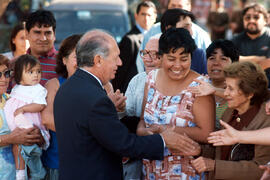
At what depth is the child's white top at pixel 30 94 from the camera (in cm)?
400

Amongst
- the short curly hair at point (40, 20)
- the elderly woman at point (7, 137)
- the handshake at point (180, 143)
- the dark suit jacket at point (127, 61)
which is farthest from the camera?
the dark suit jacket at point (127, 61)

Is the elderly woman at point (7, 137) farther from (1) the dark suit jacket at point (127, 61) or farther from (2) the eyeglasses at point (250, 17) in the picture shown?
(2) the eyeglasses at point (250, 17)

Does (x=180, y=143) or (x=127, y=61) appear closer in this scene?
(x=180, y=143)

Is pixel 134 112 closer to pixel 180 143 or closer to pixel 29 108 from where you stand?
pixel 180 143

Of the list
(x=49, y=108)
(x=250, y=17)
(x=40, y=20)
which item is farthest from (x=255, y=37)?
(x=49, y=108)

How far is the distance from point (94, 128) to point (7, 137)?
1.22 m

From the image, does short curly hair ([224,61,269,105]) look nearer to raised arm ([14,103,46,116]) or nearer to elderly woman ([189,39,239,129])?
elderly woman ([189,39,239,129])

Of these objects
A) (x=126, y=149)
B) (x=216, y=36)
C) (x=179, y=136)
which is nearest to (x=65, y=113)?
(x=126, y=149)

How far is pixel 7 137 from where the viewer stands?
3.90 metres

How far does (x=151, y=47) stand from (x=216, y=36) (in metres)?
5.98

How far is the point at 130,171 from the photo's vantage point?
4039mm

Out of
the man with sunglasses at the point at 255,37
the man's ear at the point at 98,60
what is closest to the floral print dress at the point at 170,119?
the man's ear at the point at 98,60

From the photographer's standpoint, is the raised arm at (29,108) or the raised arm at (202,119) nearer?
the raised arm at (202,119)

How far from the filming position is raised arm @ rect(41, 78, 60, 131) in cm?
395
